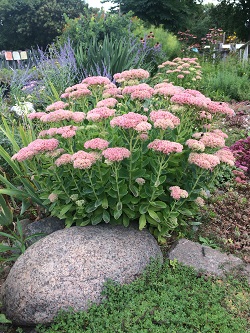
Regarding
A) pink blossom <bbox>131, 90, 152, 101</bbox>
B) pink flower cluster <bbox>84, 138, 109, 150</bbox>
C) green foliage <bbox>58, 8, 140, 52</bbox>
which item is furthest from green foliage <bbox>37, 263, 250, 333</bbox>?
green foliage <bbox>58, 8, 140, 52</bbox>

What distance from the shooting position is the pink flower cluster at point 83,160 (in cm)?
246

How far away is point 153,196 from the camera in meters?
2.80

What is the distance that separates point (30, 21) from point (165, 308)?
3214 cm

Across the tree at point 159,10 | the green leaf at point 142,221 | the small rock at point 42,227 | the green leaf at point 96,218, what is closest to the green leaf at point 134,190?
the green leaf at point 142,221

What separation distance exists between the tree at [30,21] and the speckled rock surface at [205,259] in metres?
29.5

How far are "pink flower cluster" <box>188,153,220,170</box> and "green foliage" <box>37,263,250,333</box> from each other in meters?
0.90

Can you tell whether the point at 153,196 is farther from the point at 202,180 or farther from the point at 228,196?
the point at 228,196

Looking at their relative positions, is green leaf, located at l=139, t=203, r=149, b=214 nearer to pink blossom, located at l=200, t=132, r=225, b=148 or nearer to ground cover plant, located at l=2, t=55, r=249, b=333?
ground cover plant, located at l=2, t=55, r=249, b=333

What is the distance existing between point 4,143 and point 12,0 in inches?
1274

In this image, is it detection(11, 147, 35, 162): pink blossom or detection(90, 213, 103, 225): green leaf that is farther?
detection(90, 213, 103, 225): green leaf

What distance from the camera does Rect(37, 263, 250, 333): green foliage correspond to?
2.35 m

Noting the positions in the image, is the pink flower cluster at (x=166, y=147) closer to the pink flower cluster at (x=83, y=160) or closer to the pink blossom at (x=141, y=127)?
the pink blossom at (x=141, y=127)

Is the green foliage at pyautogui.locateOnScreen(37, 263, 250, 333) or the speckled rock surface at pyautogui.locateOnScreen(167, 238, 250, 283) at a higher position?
the green foliage at pyautogui.locateOnScreen(37, 263, 250, 333)

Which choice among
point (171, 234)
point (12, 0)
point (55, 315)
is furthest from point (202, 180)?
point (12, 0)
